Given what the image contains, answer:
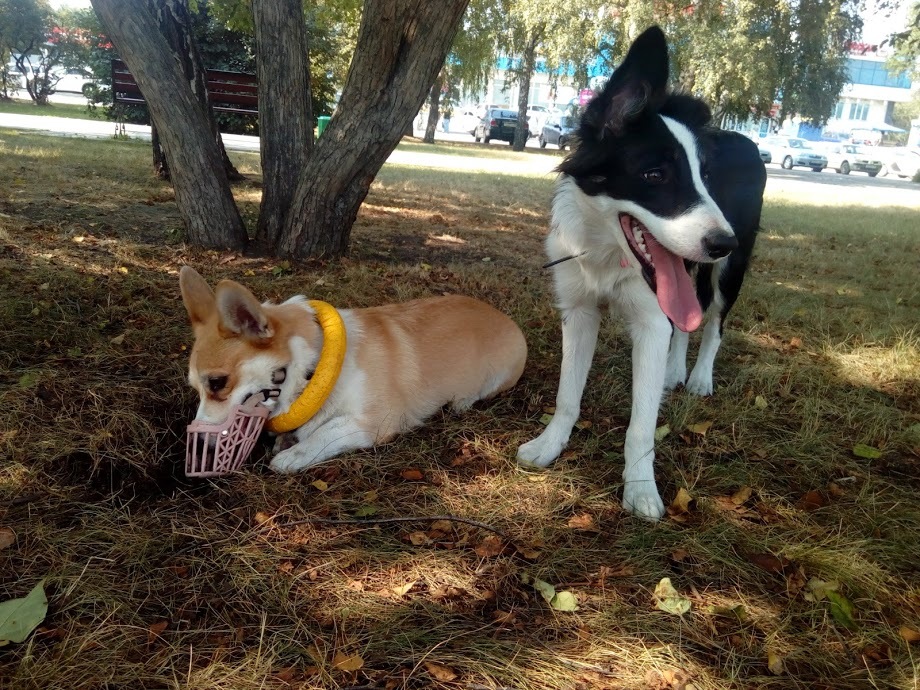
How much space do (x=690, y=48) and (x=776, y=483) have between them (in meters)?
26.2

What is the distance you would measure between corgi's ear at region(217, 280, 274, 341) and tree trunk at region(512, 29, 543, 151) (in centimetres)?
2998

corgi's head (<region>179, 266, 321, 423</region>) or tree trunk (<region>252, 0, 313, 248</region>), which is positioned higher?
tree trunk (<region>252, 0, 313, 248</region>)

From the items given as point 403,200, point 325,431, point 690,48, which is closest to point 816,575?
point 325,431

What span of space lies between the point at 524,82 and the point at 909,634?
106 feet

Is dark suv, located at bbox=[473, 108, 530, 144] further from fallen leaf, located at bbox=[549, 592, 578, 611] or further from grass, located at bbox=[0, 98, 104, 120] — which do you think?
fallen leaf, located at bbox=[549, 592, 578, 611]

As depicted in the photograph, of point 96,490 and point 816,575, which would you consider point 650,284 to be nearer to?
point 816,575

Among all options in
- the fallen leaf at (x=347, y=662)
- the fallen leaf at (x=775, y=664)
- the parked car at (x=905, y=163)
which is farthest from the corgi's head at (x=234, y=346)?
the parked car at (x=905, y=163)

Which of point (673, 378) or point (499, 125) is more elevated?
point (499, 125)

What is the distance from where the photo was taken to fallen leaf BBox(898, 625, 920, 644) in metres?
2.00

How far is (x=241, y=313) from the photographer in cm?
272

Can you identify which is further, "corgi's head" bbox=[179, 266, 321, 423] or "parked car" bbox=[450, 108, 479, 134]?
"parked car" bbox=[450, 108, 479, 134]

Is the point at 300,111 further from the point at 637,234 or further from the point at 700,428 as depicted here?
the point at 700,428

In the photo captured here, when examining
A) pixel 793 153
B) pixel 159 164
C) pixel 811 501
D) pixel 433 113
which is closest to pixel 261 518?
pixel 811 501

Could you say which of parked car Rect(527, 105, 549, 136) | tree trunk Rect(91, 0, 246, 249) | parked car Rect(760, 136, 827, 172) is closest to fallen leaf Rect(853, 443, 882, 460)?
tree trunk Rect(91, 0, 246, 249)
